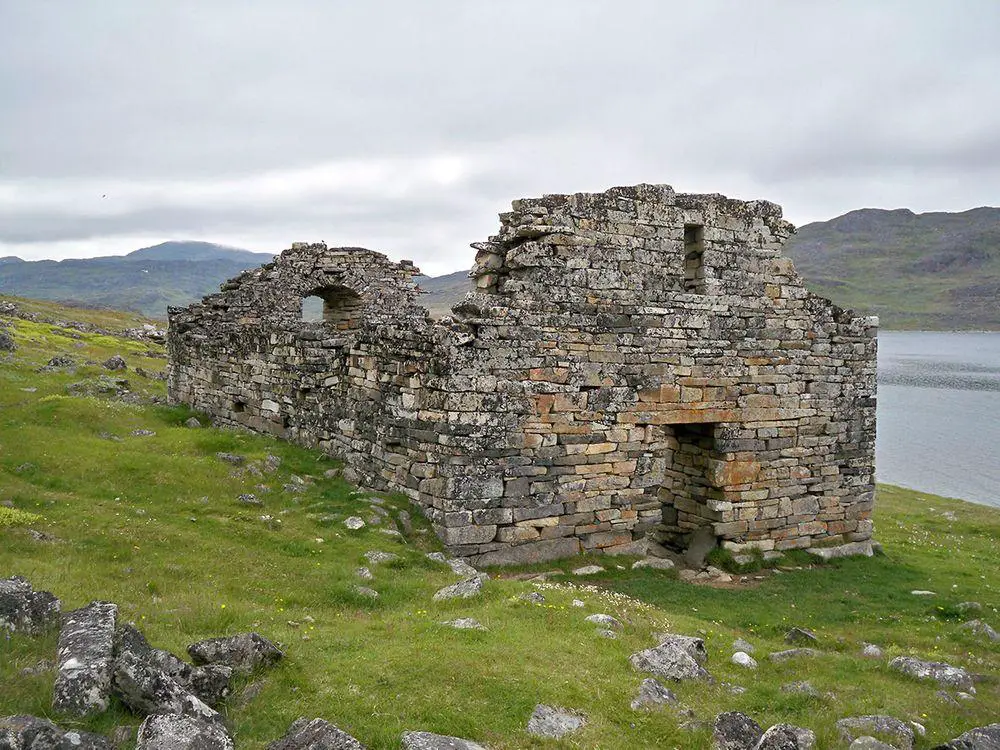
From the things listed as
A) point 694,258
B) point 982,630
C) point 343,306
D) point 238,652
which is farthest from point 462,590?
point 343,306

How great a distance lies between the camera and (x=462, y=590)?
33.0 feet

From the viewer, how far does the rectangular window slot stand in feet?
49.4

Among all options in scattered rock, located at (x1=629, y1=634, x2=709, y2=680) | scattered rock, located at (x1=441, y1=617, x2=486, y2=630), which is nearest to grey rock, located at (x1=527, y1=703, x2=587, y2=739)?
scattered rock, located at (x1=629, y1=634, x2=709, y2=680)

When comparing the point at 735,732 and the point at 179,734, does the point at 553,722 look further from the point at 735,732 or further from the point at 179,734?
the point at 179,734

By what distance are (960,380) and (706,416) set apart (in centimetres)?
8112

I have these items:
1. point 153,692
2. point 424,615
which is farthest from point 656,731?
point 153,692

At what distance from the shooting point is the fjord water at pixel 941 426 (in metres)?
39.5

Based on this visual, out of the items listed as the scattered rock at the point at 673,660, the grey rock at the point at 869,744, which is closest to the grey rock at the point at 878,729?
the grey rock at the point at 869,744

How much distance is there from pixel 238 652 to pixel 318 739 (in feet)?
5.27

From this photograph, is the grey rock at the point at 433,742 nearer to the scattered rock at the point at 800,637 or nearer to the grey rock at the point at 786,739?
the grey rock at the point at 786,739

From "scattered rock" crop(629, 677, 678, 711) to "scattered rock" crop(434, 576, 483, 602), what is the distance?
315 cm

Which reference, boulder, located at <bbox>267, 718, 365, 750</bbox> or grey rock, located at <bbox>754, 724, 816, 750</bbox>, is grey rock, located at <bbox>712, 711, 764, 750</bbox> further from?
boulder, located at <bbox>267, 718, 365, 750</bbox>

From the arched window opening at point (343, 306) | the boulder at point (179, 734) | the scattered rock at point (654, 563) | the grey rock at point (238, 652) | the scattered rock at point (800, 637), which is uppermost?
the arched window opening at point (343, 306)

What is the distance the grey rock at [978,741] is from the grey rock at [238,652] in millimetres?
5908
